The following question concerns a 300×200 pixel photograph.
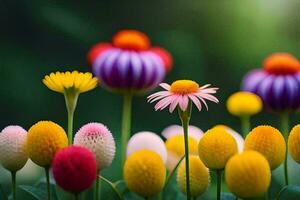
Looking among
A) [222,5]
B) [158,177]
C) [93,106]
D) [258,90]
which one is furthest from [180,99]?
[222,5]

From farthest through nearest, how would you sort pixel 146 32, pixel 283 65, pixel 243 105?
1. pixel 146 32
2. pixel 283 65
3. pixel 243 105

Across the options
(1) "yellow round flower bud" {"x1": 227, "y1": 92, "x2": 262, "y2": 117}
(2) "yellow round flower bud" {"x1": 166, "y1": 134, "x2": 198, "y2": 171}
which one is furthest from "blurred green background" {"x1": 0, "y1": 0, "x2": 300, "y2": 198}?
(2) "yellow round flower bud" {"x1": 166, "y1": 134, "x2": 198, "y2": 171}

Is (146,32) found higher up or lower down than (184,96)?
lower down

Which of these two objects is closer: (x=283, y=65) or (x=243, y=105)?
(x=243, y=105)

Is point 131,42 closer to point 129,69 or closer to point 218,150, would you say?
point 129,69

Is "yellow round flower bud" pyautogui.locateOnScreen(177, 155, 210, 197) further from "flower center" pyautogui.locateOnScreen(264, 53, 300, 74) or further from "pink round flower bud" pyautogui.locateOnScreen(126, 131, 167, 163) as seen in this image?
"flower center" pyautogui.locateOnScreen(264, 53, 300, 74)

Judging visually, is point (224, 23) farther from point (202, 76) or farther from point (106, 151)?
Answer: point (106, 151)

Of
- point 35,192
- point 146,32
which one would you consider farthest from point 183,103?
point 146,32
